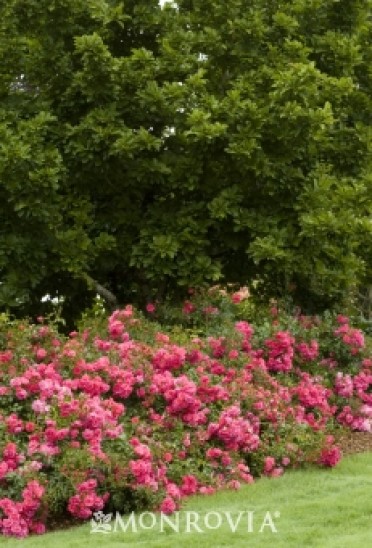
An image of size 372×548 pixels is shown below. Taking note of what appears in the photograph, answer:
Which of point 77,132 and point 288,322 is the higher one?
point 77,132

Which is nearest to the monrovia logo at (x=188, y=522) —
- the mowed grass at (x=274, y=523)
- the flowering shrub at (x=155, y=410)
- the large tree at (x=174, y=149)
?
the mowed grass at (x=274, y=523)

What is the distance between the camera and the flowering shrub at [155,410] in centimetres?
747

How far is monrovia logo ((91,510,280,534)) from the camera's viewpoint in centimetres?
674

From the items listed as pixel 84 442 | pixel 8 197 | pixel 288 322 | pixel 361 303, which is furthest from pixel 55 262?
pixel 361 303

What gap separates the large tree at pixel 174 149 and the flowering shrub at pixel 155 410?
2.81ft

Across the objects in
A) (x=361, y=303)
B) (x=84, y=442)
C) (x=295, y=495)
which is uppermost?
(x=84, y=442)

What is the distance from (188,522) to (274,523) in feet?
1.81

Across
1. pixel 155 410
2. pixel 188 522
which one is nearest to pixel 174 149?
pixel 155 410

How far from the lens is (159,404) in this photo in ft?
29.2

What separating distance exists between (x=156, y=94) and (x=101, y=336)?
8.42ft

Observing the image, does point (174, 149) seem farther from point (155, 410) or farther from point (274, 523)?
point (274, 523)

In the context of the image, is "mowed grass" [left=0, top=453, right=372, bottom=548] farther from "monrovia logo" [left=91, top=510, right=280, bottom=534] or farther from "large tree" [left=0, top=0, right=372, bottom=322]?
"large tree" [left=0, top=0, right=372, bottom=322]

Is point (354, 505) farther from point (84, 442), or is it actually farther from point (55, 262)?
point (55, 262)

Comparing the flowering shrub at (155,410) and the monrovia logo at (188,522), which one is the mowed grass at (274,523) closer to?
the monrovia logo at (188,522)
